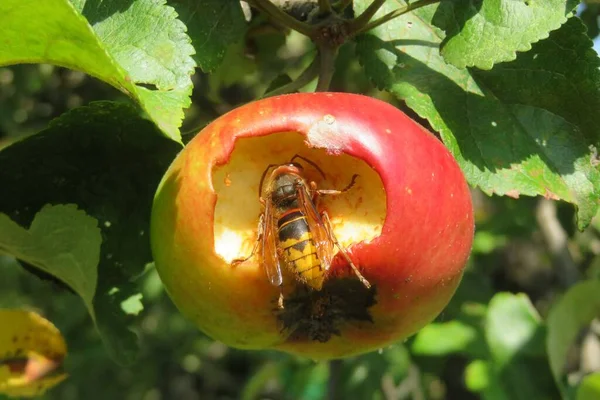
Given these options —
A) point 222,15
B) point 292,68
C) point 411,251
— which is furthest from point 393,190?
point 292,68

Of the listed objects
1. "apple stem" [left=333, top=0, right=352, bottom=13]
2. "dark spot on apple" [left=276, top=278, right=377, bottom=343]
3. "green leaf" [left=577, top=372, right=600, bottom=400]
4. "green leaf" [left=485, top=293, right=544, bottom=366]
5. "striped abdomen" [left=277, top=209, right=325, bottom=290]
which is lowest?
"green leaf" [left=485, top=293, right=544, bottom=366]

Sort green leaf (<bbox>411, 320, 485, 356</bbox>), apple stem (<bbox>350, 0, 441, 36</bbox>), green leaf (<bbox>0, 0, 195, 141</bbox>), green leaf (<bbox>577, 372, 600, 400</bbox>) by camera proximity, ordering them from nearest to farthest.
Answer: green leaf (<bbox>0, 0, 195, 141</bbox>) < apple stem (<bbox>350, 0, 441, 36</bbox>) < green leaf (<bbox>577, 372, 600, 400</bbox>) < green leaf (<bbox>411, 320, 485, 356</bbox>)

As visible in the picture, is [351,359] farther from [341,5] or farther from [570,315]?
[341,5]

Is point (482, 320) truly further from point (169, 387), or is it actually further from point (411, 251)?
point (169, 387)

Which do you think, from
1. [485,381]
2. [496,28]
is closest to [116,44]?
[496,28]

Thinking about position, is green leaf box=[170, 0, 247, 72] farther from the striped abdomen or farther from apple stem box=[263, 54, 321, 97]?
the striped abdomen

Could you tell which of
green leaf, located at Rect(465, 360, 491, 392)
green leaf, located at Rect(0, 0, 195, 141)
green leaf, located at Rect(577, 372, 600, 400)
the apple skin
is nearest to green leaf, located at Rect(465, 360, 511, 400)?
green leaf, located at Rect(465, 360, 491, 392)

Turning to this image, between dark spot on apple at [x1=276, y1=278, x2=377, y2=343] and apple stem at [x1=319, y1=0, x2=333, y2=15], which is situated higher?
apple stem at [x1=319, y1=0, x2=333, y2=15]
